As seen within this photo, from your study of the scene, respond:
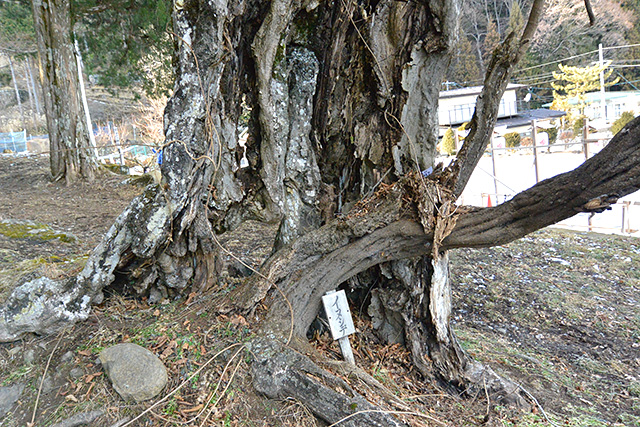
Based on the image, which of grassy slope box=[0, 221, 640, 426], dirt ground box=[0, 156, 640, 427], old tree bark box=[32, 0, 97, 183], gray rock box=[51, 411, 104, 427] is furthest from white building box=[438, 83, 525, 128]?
gray rock box=[51, 411, 104, 427]

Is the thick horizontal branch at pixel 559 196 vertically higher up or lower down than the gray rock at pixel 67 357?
higher up

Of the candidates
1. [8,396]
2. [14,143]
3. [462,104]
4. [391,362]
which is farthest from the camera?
[462,104]

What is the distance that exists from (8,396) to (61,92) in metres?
7.38

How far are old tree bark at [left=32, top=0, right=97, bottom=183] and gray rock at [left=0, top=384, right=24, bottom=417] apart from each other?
6.29 m

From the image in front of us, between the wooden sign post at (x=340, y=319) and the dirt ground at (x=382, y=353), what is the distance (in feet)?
0.36

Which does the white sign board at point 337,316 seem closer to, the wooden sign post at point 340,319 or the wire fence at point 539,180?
the wooden sign post at point 340,319

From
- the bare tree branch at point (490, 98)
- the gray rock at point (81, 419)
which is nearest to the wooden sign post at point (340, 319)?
the bare tree branch at point (490, 98)

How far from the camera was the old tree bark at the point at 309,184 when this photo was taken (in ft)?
8.23

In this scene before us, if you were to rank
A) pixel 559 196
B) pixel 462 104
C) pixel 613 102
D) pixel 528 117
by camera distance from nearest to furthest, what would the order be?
1. pixel 559 196
2. pixel 528 117
3. pixel 462 104
4. pixel 613 102

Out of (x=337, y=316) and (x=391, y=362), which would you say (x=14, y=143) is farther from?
(x=391, y=362)

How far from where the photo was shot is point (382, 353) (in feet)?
9.77

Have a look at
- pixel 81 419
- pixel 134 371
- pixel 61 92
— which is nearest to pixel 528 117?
pixel 61 92

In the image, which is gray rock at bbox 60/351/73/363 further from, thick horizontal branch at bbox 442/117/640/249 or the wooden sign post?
thick horizontal branch at bbox 442/117/640/249

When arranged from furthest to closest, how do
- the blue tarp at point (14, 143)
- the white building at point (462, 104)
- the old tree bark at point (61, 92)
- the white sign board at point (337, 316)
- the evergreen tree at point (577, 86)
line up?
the evergreen tree at point (577, 86) → the white building at point (462, 104) → the blue tarp at point (14, 143) → the old tree bark at point (61, 92) → the white sign board at point (337, 316)
